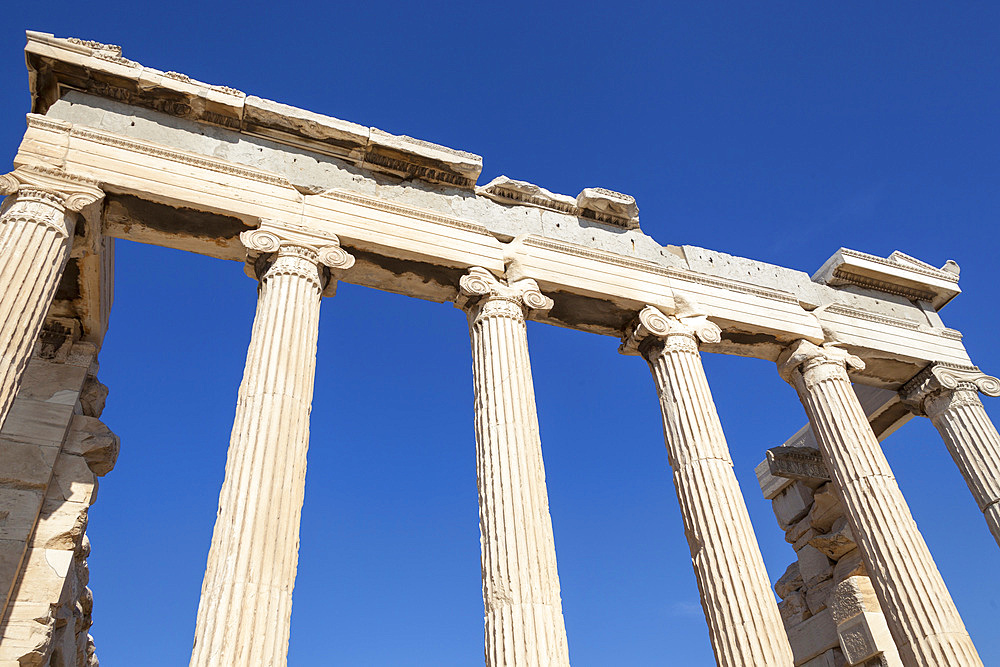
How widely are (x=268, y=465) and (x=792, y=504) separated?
15.8 metres

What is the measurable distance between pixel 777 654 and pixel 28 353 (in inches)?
451

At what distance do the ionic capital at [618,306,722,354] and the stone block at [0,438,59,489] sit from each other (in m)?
11.0

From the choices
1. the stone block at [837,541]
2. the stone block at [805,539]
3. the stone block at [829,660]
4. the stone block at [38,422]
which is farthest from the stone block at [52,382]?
the stone block at [829,660]

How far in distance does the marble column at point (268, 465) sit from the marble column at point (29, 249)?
2.60m

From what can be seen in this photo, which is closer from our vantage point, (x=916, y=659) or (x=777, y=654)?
(x=777, y=654)

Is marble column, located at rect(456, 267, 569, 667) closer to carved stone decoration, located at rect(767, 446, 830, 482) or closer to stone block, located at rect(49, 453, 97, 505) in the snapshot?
stone block, located at rect(49, 453, 97, 505)

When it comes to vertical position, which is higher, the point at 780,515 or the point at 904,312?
the point at 904,312

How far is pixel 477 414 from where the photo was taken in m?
12.7

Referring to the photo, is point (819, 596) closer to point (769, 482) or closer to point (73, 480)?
point (769, 482)

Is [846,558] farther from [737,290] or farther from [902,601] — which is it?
[737,290]

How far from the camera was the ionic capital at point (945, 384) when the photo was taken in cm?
1716

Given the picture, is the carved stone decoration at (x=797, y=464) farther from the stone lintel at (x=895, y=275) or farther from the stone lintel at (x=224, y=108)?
the stone lintel at (x=224, y=108)

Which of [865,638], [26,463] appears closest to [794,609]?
[865,638]

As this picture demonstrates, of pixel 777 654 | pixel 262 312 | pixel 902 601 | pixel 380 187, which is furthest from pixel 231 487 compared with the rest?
pixel 902 601
